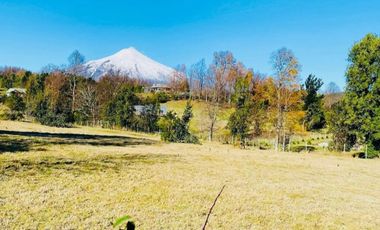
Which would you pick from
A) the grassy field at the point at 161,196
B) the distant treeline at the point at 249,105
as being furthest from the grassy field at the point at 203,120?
the grassy field at the point at 161,196

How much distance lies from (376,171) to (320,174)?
5131 millimetres

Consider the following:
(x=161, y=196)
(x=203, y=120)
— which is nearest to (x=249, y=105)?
(x=203, y=120)

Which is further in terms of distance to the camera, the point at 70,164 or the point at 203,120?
the point at 203,120

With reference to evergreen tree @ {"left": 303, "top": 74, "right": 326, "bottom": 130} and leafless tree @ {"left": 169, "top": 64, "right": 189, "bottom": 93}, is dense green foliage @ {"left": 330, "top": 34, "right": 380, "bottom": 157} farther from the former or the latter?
leafless tree @ {"left": 169, "top": 64, "right": 189, "bottom": 93}

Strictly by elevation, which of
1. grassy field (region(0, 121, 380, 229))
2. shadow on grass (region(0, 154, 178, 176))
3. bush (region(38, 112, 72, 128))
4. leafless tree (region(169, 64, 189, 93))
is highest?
leafless tree (region(169, 64, 189, 93))

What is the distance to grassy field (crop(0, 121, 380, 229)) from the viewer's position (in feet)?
21.8

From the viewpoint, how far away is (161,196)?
8.59 metres

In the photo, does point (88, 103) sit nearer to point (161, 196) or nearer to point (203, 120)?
point (203, 120)

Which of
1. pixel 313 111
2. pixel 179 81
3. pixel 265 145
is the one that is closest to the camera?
pixel 265 145

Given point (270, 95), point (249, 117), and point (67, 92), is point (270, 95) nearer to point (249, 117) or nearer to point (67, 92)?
point (249, 117)

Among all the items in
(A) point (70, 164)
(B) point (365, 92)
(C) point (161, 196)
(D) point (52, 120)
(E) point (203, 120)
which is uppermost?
(B) point (365, 92)

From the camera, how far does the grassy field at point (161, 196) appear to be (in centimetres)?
665

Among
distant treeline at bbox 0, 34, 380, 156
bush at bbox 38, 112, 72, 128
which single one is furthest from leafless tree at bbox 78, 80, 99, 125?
bush at bbox 38, 112, 72, 128

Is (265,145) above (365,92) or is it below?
below
